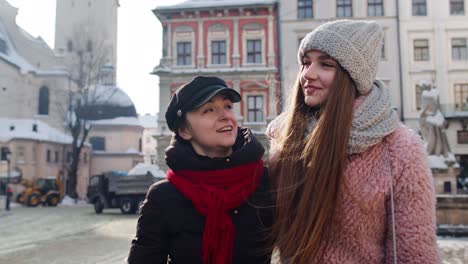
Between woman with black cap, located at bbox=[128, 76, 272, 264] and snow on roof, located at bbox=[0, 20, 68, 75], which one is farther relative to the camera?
snow on roof, located at bbox=[0, 20, 68, 75]

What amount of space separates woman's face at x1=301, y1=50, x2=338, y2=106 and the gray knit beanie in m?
0.05

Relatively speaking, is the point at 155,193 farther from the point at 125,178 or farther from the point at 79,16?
the point at 79,16

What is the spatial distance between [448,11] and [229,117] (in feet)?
103

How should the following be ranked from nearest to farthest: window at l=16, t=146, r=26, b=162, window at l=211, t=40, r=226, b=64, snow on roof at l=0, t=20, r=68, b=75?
1. window at l=211, t=40, r=226, b=64
2. window at l=16, t=146, r=26, b=162
3. snow on roof at l=0, t=20, r=68, b=75

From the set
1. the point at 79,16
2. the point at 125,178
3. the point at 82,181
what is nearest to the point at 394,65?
the point at 125,178

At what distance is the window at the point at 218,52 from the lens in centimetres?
3061

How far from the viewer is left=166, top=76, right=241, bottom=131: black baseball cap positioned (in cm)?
230

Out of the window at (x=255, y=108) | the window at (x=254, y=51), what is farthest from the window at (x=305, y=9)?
the window at (x=255, y=108)

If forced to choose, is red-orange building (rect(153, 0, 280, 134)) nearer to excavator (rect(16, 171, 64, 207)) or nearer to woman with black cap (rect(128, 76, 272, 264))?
excavator (rect(16, 171, 64, 207))

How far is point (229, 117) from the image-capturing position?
7.75ft

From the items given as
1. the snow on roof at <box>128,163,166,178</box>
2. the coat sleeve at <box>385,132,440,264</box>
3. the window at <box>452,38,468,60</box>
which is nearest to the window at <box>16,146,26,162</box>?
the snow on roof at <box>128,163,166,178</box>

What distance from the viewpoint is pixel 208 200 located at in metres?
2.19

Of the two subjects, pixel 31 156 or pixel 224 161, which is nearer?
pixel 224 161

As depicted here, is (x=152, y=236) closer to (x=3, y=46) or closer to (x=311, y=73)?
→ (x=311, y=73)
